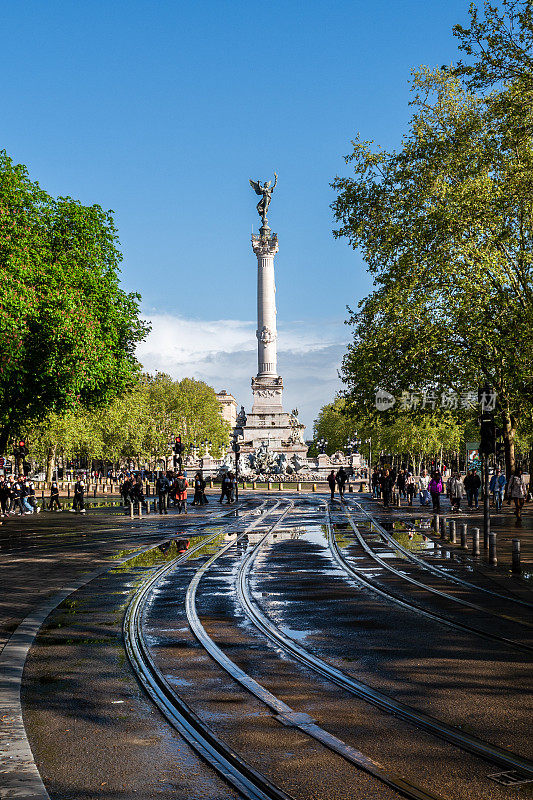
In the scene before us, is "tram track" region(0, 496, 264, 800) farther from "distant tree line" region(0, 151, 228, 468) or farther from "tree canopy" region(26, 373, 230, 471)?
"tree canopy" region(26, 373, 230, 471)

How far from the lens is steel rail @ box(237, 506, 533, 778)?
6.21 metres

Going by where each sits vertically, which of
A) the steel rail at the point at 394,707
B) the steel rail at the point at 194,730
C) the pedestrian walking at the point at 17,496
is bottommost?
the steel rail at the point at 194,730

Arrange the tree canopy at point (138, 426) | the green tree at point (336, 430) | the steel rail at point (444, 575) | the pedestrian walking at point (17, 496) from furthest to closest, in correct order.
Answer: the green tree at point (336, 430) < the tree canopy at point (138, 426) < the pedestrian walking at point (17, 496) < the steel rail at point (444, 575)

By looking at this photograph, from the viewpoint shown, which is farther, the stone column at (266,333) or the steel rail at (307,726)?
the stone column at (266,333)

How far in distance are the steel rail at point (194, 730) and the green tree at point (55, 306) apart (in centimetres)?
2239

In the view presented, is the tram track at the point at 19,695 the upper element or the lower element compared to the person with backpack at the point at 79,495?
lower

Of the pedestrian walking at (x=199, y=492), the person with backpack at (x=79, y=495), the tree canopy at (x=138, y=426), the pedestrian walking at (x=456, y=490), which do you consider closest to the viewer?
the pedestrian walking at (x=456, y=490)

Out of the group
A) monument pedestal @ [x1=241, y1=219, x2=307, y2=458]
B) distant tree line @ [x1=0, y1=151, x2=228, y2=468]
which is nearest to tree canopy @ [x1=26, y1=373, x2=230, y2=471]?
distant tree line @ [x1=0, y1=151, x2=228, y2=468]

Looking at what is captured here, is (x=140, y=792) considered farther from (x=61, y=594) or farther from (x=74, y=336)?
(x=74, y=336)

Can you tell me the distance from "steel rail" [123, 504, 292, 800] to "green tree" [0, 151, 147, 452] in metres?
22.4

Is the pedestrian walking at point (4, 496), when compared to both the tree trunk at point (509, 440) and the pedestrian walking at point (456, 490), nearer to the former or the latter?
the pedestrian walking at point (456, 490)

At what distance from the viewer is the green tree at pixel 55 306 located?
32.0 m

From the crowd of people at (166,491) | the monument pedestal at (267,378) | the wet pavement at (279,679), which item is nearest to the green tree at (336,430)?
the monument pedestal at (267,378)

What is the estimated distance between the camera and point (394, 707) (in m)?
7.56
